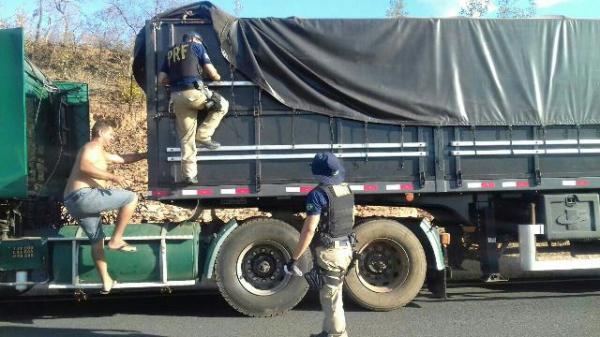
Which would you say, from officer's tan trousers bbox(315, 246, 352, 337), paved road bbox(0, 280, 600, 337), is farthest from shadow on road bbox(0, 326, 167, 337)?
officer's tan trousers bbox(315, 246, 352, 337)

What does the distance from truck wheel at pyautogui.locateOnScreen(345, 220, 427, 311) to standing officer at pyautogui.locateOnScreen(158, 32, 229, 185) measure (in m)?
1.98

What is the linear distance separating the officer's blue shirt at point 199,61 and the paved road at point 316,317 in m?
2.55

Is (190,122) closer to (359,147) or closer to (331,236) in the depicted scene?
(359,147)

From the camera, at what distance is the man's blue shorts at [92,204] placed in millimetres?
6324

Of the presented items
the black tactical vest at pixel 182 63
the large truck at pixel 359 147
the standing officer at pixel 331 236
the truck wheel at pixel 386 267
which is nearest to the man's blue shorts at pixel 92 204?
the large truck at pixel 359 147

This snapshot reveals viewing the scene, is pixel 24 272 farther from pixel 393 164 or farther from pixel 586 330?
pixel 586 330

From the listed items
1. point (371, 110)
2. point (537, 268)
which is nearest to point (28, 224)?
point (371, 110)

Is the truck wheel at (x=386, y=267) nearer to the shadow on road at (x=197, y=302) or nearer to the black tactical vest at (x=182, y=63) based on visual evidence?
the shadow on road at (x=197, y=302)

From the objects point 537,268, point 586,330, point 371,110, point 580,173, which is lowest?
point 586,330

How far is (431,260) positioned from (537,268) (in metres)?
1.24

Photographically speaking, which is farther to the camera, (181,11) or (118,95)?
(118,95)

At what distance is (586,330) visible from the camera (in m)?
6.07

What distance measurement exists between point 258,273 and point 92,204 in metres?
1.93

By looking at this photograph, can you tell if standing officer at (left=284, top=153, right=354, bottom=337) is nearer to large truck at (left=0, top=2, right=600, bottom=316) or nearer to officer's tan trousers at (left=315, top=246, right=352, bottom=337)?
officer's tan trousers at (left=315, top=246, right=352, bottom=337)
